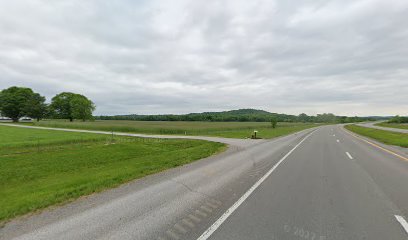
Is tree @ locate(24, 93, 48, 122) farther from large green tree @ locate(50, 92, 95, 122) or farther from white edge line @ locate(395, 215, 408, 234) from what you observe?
white edge line @ locate(395, 215, 408, 234)

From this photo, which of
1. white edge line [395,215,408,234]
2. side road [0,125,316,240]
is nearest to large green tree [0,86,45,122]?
side road [0,125,316,240]

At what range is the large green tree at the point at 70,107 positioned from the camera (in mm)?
94812

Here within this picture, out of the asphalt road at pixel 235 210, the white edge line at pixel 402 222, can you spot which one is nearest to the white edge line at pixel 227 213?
the asphalt road at pixel 235 210

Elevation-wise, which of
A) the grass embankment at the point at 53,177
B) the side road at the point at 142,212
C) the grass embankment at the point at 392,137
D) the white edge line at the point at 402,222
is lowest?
the grass embankment at the point at 53,177

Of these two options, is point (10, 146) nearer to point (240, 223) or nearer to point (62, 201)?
point (62, 201)

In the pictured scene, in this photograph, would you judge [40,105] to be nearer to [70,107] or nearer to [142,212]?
[70,107]

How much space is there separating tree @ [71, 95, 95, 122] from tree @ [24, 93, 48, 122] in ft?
35.3

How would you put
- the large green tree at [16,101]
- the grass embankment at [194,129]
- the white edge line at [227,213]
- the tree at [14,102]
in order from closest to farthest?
1. the white edge line at [227,213]
2. the grass embankment at [194,129]
3. the tree at [14,102]
4. the large green tree at [16,101]

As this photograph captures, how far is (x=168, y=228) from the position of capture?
4.32 m

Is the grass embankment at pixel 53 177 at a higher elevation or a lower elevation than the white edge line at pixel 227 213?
lower

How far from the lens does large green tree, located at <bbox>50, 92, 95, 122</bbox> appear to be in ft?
311

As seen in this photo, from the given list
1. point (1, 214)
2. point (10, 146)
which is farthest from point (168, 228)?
point (10, 146)

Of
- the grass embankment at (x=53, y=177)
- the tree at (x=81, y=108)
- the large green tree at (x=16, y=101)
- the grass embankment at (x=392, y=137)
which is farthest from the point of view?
the tree at (x=81, y=108)

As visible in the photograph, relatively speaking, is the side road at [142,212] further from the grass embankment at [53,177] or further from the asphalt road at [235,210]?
the grass embankment at [53,177]
